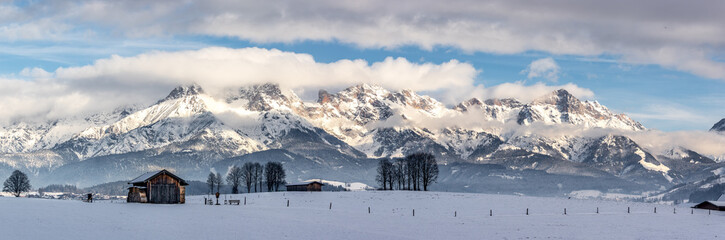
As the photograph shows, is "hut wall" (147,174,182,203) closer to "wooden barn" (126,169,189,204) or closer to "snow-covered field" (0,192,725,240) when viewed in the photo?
"wooden barn" (126,169,189,204)

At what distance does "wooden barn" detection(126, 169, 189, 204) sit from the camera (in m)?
125

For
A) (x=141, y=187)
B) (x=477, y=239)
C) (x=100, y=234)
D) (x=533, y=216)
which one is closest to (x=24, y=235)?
(x=100, y=234)

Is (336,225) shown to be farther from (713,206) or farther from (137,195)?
(713,206)

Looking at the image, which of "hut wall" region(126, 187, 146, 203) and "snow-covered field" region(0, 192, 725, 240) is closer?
"snow-covered field" region(0, 192, 725, 240)

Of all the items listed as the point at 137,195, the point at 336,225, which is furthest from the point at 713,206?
the point at 137,195

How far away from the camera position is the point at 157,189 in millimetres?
126125

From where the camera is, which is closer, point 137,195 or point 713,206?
point 137,195

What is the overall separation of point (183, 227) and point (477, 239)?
28579 millimetres

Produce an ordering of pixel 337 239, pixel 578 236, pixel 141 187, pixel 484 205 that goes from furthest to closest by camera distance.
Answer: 1. pixel 484 205
2. pixel 141 187
3. pixel 578 236
4. pixel 337 239

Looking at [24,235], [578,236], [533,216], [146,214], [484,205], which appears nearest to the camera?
[24,235]

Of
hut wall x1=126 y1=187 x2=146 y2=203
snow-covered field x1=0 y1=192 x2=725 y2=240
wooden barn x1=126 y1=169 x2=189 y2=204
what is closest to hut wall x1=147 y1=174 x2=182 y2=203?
wooden barn x1=126 y1=169 x2=189 y2=204

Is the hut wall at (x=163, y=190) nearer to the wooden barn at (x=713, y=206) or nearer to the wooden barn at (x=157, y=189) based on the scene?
the wooden barn at (x=157, y=189)

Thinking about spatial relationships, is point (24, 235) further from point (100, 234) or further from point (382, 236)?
point (382, 236)

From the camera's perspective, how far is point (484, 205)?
449 feet
